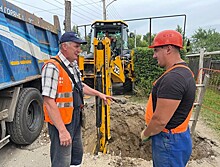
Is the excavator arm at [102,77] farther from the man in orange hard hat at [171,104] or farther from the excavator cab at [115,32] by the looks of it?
the excavator cab at [115,32]

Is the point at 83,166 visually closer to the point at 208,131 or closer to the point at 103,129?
the point at 103,129

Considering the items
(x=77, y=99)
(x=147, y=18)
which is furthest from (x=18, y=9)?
(x=147, y=18)

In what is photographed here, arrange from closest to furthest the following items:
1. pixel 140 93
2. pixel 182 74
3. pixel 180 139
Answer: pixel 182 74, pixel 180 139, pixel 140 93

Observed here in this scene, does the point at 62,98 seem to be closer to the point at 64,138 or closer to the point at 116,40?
the point at 64,138

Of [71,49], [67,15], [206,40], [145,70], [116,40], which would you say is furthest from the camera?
[206,40]

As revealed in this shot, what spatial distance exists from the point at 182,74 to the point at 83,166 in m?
2.28

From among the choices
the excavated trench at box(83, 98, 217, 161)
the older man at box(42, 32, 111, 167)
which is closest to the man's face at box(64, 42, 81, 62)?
the older man at box(42, 32, 111, 167)

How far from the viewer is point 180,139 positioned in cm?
187

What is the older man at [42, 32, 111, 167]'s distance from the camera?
2.05 metres

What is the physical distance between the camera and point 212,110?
5.95 meters

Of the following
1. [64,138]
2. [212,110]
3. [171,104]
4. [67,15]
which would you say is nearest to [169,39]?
[171,104]

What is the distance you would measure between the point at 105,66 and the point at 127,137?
2.28m

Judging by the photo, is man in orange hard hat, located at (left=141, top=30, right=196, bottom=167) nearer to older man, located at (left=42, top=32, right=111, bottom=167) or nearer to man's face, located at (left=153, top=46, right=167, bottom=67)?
man's face, located at (left=153, top=46, right=167, bottom=67)

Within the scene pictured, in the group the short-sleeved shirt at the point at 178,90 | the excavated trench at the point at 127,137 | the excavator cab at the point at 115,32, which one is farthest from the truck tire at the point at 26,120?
the excavator cab at the point at 115,32
